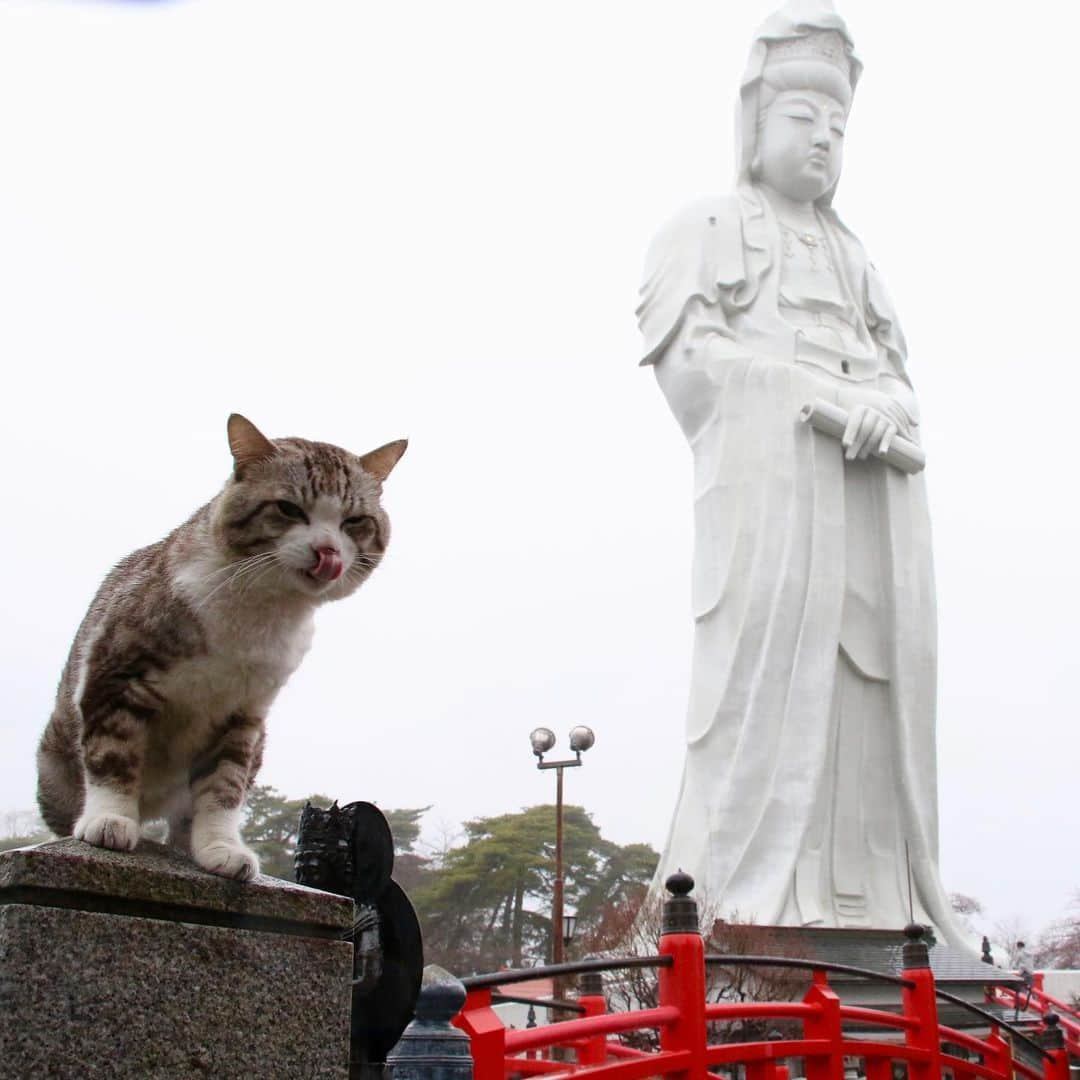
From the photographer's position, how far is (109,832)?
1449 millimetres

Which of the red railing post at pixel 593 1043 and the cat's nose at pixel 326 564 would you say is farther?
the red railing post at pixel 593 1043

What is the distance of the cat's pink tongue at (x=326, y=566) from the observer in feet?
5.39

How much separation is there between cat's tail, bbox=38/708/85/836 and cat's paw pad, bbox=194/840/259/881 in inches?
15.8

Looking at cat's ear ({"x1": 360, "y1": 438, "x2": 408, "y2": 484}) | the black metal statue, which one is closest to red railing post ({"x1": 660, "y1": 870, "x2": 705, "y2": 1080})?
the black metal statue

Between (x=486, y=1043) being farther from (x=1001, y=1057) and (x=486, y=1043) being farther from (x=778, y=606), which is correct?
(x=778, y=606)

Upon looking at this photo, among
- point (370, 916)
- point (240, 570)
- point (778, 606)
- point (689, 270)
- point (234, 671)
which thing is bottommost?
point (370, 916)

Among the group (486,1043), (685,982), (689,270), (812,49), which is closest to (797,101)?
(812,49)

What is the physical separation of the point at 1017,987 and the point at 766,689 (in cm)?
281

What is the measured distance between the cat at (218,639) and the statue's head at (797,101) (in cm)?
1055

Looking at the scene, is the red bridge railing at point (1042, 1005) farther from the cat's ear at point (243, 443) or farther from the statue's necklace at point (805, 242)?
the cat's ear at point (243, 443)

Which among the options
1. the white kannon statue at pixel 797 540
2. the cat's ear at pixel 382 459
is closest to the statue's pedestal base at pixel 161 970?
the cat's ear at pixel 382 459

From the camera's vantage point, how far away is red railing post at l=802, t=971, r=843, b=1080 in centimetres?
462

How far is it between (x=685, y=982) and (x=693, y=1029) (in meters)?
0.14

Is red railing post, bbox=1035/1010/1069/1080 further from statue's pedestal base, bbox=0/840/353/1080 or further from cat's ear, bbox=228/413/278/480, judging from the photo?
cat's ear, bbox=228/413/278/480
